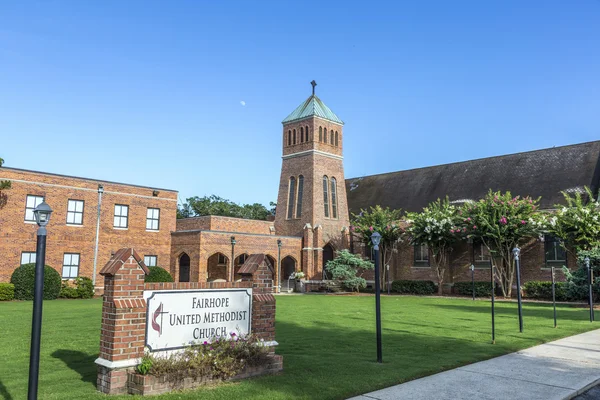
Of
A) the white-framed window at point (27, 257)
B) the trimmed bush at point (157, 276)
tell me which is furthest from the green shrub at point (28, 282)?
the trimmed bush at point (157, 276)

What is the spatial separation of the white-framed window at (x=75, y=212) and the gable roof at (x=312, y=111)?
64.9 feet

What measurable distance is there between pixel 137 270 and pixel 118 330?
2.70 feet

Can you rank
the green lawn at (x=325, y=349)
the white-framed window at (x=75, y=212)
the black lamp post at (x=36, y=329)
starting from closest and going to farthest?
the black lamp post at (x=36, y=329) < the green lawn at (x=325, y=349) < the white-framed window at (x=75, y=212)

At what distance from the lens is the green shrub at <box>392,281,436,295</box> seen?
35.2 meters

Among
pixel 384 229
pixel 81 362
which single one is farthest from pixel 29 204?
pixel 384 229

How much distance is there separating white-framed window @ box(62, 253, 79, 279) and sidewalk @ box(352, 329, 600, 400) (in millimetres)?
25368

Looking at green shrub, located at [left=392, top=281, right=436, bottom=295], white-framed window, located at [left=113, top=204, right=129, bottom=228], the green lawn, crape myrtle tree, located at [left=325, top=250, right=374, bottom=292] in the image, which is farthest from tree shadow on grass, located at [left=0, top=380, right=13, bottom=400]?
green shrub, located at [left=392, top=281, right=436, bottom=295]

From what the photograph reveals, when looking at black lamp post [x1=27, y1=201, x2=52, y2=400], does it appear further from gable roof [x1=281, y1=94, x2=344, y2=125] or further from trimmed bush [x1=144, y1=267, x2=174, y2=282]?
gable roof [x1=281, y1=94, x2=344, y2=125]

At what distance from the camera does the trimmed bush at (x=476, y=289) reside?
104 ft

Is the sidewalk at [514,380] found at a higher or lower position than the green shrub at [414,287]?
lower

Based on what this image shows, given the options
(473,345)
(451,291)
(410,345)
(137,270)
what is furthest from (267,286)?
(451,291)

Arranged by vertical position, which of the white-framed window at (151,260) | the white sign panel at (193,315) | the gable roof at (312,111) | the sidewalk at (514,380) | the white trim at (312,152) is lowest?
the sidewalk at (514,380)

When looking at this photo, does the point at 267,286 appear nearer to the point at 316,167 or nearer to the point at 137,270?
the point at 137,270

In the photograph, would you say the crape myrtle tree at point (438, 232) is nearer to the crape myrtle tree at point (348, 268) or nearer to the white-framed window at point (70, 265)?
the crape myrtle tree at point (348, 268)
